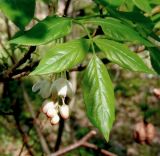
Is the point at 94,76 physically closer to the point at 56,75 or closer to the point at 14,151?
the point at 56,75

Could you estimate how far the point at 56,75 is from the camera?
1317mm

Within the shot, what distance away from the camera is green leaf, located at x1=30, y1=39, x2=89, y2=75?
98 centimetres

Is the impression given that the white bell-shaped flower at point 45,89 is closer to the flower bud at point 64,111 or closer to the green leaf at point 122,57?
the flower bud at point 64,111

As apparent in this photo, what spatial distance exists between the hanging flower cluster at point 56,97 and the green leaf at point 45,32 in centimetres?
23

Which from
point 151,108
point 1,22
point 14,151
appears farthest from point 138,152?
point 1,22

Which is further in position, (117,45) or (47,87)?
(47,87)

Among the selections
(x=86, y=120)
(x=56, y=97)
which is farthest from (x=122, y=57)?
(x=86, y=120)

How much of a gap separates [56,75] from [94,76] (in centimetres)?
31

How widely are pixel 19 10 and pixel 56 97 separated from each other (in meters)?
0.33

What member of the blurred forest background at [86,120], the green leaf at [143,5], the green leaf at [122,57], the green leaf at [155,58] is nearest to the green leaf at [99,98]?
the green leaf at [122,57]

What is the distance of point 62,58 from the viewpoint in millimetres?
997

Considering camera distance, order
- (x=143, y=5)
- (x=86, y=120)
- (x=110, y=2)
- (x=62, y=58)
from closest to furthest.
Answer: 1. (x=62, y=58)
2. (x=110, y=2)
3. (x=143, y=5)
4. (x=86, y=120)

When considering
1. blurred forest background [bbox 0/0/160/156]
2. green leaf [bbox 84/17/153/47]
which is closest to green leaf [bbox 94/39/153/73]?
green leaf [bbox 84/17/153/47]

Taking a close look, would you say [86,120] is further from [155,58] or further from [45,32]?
[45,32]
